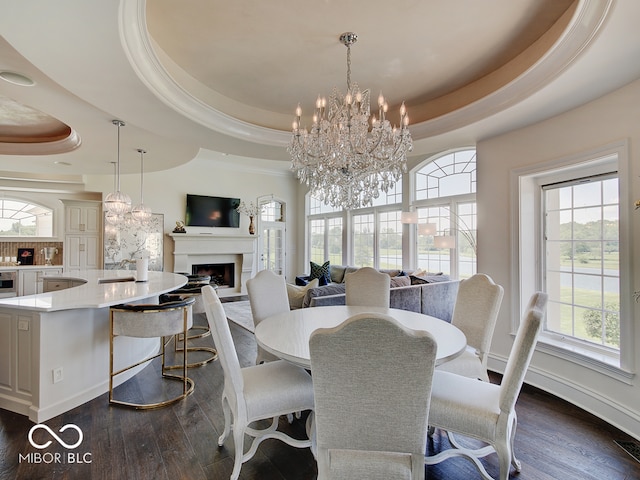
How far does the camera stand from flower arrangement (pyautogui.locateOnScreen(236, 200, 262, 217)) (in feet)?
26.7

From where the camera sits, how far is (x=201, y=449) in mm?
2096

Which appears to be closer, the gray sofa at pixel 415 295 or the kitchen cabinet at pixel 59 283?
the gray sofa at pixel 415 295

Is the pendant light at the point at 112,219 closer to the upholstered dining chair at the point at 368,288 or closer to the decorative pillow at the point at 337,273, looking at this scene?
the upholstered dining chair at the point at 368,288

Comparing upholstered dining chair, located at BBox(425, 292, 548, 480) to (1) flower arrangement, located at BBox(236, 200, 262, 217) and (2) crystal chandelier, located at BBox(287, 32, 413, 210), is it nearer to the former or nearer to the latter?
(2) crystal chandelier, located at BBox(287, 32, 413, 210)

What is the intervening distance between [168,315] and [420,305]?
10.1 feet

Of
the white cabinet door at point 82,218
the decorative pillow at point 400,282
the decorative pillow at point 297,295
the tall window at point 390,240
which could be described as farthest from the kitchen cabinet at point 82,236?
the decorative pillow at point 400,282

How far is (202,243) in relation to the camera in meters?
7.42

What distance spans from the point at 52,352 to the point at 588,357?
14.4 ft

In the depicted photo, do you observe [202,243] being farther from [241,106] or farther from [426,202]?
[426,202]

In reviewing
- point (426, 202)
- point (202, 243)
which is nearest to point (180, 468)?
point (426, 202)

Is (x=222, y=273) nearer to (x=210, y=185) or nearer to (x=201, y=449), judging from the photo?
(x=210, y=185)

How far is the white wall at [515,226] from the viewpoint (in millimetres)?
2375

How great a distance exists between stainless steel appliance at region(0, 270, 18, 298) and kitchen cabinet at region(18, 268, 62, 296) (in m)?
0.07

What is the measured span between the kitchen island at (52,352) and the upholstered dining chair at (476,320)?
2.78 m
